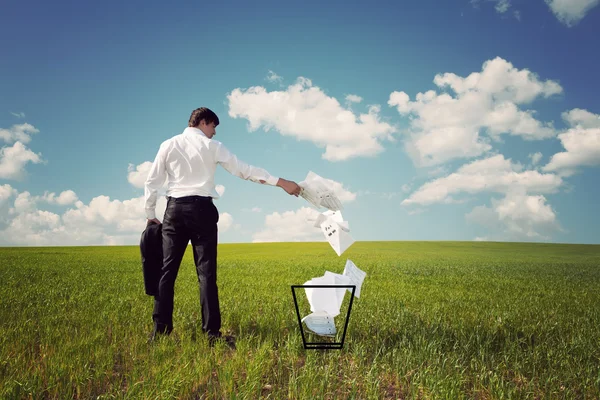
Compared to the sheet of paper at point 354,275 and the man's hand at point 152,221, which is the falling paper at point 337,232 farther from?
the man's hand at point 152,221

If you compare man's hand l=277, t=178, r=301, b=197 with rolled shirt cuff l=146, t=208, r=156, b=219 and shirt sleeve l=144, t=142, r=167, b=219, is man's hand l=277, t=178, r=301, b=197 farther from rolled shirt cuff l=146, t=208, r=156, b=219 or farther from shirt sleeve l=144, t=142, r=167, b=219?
rolled shirt cuff l=146, t=208, r=156, b=219

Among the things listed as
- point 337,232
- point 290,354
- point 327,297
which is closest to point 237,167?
point 337,232

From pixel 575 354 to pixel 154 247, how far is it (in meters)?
6.01

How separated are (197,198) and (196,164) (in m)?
0.46

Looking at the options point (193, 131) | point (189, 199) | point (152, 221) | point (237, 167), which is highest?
point (193, 131)

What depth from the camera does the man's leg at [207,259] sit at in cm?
556

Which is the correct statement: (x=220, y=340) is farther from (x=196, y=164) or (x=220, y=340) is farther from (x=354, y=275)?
(x=196, y=164)

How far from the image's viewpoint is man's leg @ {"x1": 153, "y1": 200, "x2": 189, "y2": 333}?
5.61 meters

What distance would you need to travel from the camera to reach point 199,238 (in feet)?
18.5

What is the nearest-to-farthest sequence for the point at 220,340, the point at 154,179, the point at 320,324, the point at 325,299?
the point at 325,299, the point at 320,324, the point at 220,340, the point at 154,179

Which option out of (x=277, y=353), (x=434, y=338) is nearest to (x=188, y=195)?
(x=277, y=353)

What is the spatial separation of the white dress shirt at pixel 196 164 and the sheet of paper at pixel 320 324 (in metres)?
1.88

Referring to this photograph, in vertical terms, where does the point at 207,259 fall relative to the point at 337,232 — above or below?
below

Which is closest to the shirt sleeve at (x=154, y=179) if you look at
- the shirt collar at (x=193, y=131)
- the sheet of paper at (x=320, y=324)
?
the shirt collar at (x=193, y=131)
